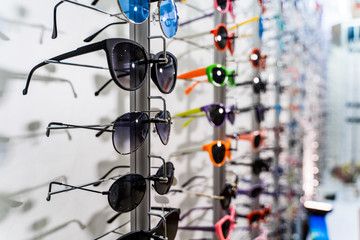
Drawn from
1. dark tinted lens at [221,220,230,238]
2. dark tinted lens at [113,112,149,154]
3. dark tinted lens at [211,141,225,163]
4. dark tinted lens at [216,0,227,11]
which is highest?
dark tinted lens at [216,0,227,11]

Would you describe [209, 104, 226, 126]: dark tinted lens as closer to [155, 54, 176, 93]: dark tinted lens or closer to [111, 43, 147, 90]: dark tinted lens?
[155, 54, 176, 93]: dark tinted lens

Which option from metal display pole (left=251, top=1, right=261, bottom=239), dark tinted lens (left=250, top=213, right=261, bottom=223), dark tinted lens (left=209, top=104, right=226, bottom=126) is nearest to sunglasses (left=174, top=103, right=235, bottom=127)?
dark tinted lens (left=209, top=104, right=226, bottom=126)

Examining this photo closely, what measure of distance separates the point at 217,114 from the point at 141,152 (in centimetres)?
40

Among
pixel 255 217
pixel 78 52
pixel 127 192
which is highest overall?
pixel 78 52

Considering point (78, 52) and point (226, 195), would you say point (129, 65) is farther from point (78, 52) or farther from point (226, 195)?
point (226, 195)

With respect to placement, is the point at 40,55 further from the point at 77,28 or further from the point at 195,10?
the point at 195,10

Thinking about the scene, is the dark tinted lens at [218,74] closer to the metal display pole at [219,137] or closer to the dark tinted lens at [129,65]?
the metal display pole at [219,137]

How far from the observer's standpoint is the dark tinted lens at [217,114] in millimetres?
1057

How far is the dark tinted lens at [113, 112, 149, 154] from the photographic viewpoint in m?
0.68

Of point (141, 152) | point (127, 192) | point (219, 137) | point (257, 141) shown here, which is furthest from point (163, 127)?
point (257, 141)

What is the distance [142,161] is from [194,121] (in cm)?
61

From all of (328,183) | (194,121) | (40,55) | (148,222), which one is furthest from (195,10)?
(328,183)

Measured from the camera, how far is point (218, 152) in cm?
111

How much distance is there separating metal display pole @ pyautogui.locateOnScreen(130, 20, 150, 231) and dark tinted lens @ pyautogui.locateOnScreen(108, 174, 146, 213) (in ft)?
0.15
